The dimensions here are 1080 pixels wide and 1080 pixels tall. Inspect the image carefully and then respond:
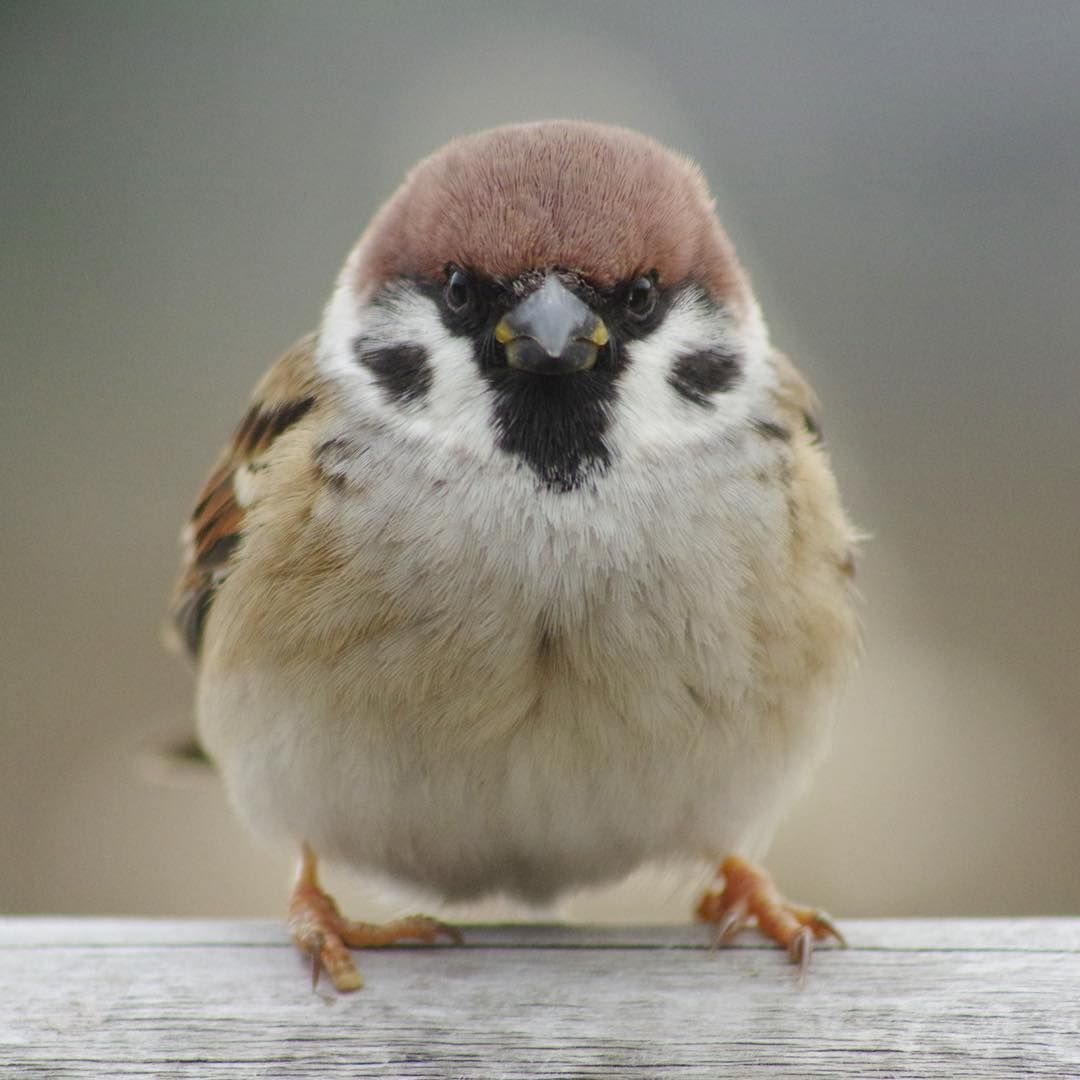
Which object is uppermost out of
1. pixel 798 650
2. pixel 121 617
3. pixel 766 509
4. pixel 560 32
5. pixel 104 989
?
pixel 560 32

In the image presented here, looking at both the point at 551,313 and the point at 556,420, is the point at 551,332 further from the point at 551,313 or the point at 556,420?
the point at 556,420

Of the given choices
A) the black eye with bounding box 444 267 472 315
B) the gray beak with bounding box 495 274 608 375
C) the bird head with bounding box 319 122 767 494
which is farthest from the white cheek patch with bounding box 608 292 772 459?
the black eye with bounding box 444 267 472 315

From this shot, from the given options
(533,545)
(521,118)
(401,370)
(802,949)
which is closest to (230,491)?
(401,370)

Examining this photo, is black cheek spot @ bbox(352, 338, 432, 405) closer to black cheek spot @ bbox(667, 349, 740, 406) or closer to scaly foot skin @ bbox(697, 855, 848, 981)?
black cheek spot @ bbox(667, 349, 740, 406)

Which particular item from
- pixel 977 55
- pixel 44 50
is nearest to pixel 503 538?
pixel 977 55

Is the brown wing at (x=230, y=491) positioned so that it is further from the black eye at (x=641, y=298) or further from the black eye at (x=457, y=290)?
the black eye at (x=641, y=298)

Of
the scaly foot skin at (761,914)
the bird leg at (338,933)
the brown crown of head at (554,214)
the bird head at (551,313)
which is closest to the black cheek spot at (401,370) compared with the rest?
the bird head at (551,313)

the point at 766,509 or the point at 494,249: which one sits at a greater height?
the point at 494,249

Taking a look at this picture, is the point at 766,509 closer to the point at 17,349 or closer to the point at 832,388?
the point at 832,388
